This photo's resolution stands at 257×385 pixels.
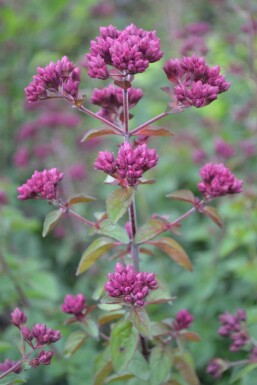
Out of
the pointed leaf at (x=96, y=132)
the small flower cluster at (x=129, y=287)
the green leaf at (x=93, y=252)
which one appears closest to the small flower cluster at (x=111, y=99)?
the pointed leaf at (x=96, y=132)

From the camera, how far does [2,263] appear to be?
2.31m

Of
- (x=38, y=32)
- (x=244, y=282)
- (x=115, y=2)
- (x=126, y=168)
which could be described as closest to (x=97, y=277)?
(x=244, y=282)

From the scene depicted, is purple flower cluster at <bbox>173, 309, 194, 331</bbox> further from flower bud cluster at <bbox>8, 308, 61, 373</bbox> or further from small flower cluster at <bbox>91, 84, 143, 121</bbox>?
small flower cluster at <bbox>91, 84, 143, 121</bbox>

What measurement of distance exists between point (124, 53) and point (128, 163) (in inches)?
10.4

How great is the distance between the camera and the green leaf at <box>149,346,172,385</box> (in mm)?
1503

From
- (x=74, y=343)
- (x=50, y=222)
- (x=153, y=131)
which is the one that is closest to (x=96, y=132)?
(x=153, y=131)

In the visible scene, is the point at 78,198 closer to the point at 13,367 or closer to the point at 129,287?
the point at 129,287

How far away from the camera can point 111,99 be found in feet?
5.06

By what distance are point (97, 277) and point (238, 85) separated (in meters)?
1.77

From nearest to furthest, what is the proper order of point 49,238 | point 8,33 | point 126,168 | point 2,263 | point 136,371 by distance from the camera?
point 126,168, point 136,371, point 2,263, point 49,238, point 8,33

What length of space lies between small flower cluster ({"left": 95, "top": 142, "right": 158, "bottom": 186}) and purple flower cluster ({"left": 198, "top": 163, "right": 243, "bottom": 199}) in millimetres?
191

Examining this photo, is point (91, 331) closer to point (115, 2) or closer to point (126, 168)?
point (126, 168)

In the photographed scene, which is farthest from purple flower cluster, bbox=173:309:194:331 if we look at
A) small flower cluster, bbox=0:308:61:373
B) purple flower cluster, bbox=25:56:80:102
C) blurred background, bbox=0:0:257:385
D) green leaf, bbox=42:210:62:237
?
purple flower cluster, bbox=25:56:80:102

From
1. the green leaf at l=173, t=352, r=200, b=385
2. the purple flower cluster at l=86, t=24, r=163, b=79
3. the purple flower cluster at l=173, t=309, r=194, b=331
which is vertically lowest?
the green leaf at l=173, t=352, r=200, b=385
